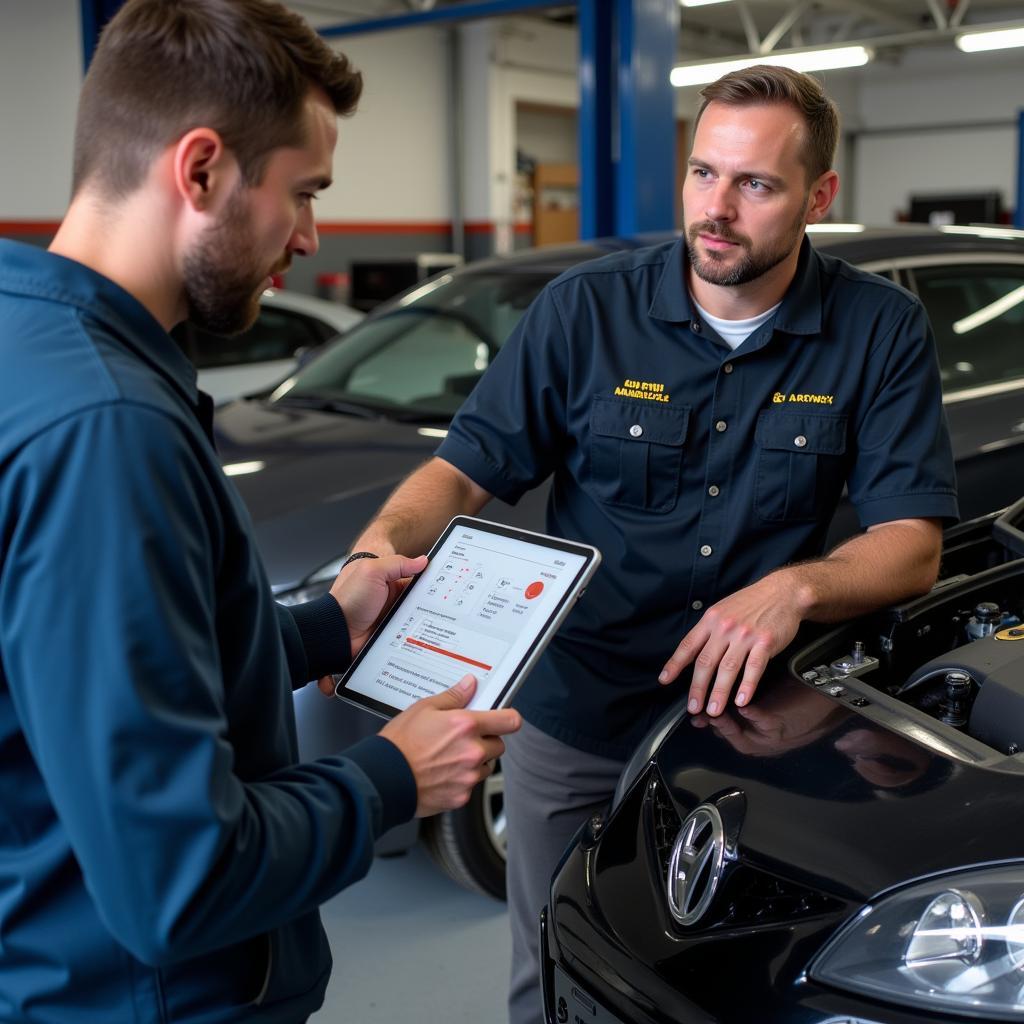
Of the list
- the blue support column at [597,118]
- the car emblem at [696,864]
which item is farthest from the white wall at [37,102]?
the car emblem at [696,864]

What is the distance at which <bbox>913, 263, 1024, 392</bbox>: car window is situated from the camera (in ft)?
10.7

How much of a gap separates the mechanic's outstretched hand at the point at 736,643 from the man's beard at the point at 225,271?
0.82 metres

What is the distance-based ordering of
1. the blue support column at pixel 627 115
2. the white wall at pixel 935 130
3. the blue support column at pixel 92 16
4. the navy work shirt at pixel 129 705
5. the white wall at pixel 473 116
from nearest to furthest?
1. the navy work shirt at pixel 129 705
2. the blue support column at pixel 627 115
3. the blue support column at pixel 92 16
4. the white wall at pixel 473 116
5. the white wall at pixel 935 130

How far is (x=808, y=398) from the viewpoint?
176 cm

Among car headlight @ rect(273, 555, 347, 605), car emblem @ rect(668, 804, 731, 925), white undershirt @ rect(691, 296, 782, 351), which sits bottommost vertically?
car emblem @ rect(668, 804, 731, 925)

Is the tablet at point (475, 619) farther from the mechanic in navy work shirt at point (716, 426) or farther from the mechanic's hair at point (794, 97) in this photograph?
the mechanic's hair at point (794, 97)

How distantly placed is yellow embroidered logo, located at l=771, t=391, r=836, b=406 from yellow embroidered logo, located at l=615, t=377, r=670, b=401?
0.16 metres

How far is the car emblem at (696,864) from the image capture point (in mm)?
1353

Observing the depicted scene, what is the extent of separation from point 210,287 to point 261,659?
0.31 m

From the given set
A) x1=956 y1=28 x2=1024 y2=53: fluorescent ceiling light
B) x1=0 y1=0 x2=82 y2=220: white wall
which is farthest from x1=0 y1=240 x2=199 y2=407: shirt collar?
x1=956 y1=28 x2=1024 y2=53: fluorescent ceiling light

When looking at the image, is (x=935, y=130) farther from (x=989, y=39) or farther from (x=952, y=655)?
(x=952, y=655)

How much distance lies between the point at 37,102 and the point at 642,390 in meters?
8.51

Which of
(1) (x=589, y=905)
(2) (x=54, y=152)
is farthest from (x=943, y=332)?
(2) (x=54, y=152)

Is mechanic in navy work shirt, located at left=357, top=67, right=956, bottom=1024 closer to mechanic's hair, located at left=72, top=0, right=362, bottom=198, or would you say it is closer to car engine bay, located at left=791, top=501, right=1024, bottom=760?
car engine bay, located at left=791, top=501, right=1024, bottom=760
